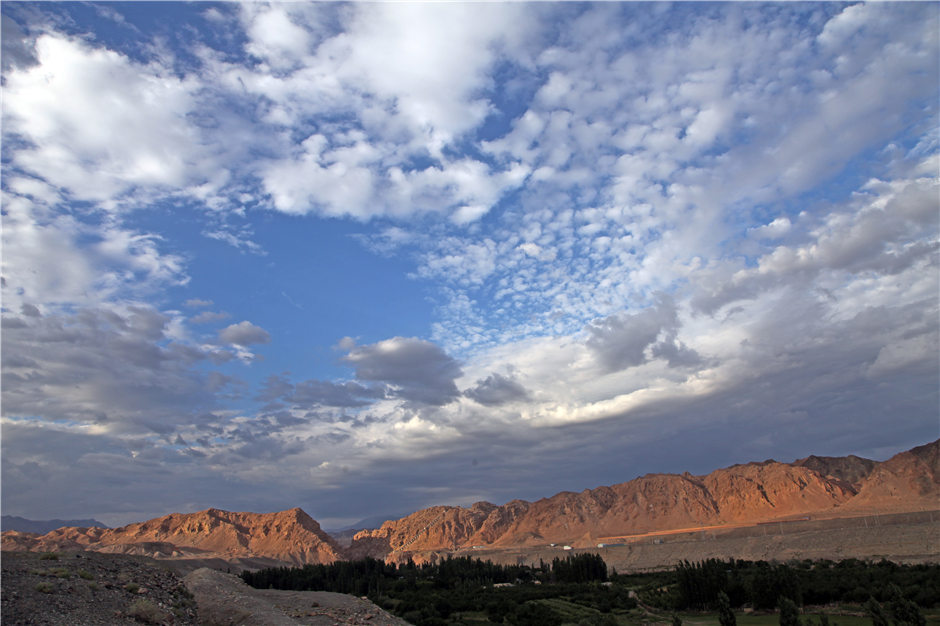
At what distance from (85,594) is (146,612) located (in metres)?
2.10

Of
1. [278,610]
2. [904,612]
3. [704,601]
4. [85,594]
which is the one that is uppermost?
[85,594]

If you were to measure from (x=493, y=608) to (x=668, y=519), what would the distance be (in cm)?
13906

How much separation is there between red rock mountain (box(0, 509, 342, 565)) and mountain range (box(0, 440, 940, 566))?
0.39 metres

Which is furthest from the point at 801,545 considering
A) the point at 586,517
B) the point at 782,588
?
the point at 586,517

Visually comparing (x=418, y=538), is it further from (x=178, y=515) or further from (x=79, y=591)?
(x=79, y=591)

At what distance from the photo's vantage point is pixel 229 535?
164 m

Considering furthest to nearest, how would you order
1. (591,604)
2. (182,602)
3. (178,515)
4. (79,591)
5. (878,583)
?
1. (178,515)
2. (591,604)
3. (878,583)
4. (182,602)
5. (79,591)

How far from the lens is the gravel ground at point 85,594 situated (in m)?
15.1

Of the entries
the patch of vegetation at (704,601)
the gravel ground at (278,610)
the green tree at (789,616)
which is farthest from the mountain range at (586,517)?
the green tree at (789,616)

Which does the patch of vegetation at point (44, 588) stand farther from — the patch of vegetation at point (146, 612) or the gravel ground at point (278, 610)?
the gravel ground at point (278, 610)

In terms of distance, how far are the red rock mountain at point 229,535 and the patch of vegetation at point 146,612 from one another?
466 ft

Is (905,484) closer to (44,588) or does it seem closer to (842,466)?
(842,466)

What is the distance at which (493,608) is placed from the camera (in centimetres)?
3784

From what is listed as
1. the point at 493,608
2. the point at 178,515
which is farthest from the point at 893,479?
the point at 178,515
